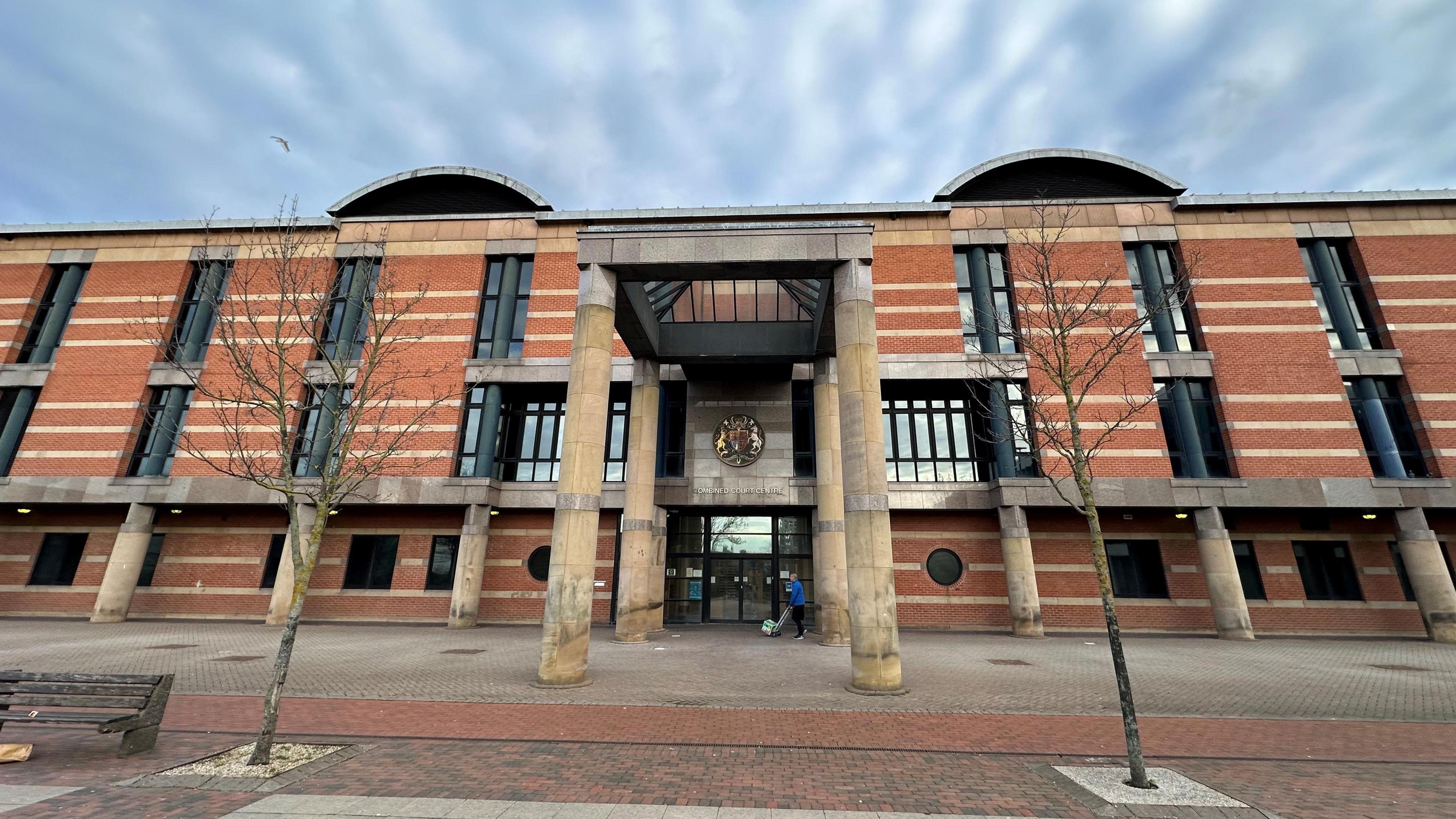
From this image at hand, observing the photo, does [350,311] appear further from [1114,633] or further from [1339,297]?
[1339,297]

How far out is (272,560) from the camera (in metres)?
20.3

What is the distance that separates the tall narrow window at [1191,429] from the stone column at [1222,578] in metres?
1.71

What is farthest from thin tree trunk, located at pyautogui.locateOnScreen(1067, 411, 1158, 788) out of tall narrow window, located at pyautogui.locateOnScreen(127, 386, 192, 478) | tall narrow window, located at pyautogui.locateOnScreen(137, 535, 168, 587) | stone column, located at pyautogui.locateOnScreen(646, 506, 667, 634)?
tall narrow window, located at pyautogui.locateOnScreen(137, 535, 168, 587)

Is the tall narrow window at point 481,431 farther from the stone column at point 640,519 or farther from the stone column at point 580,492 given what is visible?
the stone column at point 580,492

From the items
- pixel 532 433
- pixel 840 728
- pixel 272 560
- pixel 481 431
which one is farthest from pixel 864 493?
pixel 272 560

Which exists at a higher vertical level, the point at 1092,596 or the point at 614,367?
the point at 614,367

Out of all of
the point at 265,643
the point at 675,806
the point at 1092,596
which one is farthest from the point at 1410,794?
the point at 265,643

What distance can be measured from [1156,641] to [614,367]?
1929 centimetres

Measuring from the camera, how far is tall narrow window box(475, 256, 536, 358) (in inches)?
835

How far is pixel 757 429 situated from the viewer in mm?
19859

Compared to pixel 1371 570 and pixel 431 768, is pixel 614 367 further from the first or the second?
pixel 1371 570

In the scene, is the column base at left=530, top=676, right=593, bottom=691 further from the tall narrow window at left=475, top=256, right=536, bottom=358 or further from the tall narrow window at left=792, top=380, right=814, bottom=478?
the tall narrow window at left=475, top=256, right=536, bottom=358

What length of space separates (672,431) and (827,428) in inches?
254

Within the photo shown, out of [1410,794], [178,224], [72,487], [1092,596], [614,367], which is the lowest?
[1410,794]
